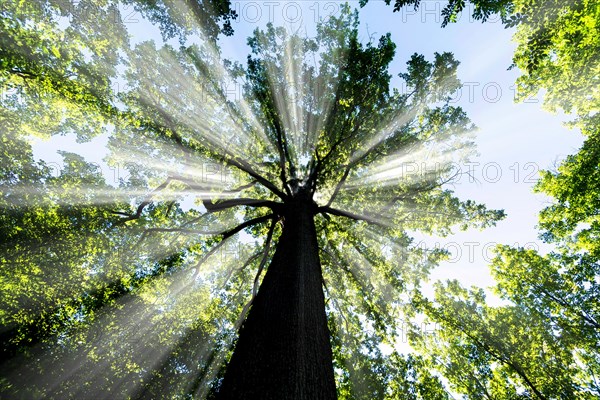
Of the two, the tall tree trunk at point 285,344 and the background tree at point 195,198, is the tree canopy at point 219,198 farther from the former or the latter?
the tall tree trunk at point 285,344

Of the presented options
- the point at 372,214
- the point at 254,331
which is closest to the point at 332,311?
the point at 372,214

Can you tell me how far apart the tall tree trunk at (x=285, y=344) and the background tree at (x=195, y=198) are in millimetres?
2968

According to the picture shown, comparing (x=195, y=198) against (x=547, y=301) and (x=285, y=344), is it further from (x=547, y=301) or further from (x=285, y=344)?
(x=547, y=301)

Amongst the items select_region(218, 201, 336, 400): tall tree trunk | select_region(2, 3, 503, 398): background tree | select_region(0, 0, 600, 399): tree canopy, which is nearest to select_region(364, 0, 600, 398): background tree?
select_region(0, 0, 600, 399): tree canopy

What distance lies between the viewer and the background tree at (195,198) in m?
7.56

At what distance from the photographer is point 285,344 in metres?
2.59

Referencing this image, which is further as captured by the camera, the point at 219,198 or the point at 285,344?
the point at 219,198

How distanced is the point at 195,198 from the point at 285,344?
28.9 ft

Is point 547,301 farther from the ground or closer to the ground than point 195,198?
closer to the ground

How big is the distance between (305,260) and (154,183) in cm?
869

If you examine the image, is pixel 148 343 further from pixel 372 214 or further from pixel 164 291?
pixel 372 214

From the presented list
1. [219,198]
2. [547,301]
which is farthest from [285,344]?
[547,301]

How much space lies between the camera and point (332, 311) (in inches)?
389

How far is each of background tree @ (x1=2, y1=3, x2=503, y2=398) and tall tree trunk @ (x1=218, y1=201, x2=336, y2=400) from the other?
297cm
